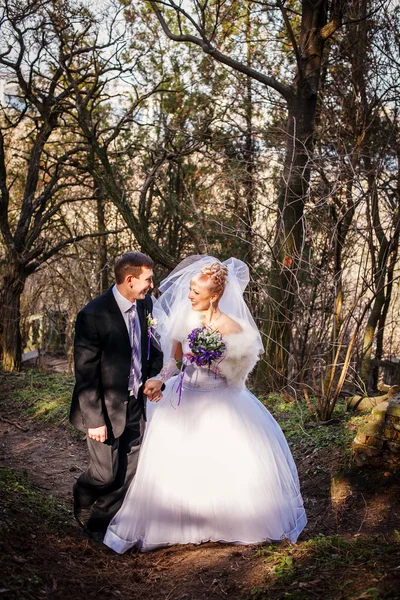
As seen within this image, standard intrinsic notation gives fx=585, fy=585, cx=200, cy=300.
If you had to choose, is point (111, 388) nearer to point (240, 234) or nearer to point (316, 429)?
point (316, 429)

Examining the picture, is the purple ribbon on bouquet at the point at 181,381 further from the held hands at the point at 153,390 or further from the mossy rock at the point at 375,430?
the mossy rock at the point at 375,430

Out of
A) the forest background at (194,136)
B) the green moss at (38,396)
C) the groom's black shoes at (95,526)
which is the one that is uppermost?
the forest background at (194,136)

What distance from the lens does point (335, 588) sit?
312 cm

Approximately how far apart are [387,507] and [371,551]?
1.82 m

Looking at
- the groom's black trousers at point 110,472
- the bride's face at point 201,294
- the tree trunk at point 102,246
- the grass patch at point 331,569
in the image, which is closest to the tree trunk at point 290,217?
the bride's face at point 201,294

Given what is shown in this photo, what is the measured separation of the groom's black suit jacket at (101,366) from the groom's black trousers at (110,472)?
17cm

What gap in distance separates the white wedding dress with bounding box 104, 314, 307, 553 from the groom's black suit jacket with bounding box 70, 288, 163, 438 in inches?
17.3

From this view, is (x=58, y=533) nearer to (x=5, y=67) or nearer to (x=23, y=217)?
(x=23, y=217)

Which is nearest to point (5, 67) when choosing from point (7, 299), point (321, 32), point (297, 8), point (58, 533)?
point (7, 299)

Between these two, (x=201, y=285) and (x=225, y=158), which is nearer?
(x=201, y=285)

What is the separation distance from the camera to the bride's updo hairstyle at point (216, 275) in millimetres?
4789

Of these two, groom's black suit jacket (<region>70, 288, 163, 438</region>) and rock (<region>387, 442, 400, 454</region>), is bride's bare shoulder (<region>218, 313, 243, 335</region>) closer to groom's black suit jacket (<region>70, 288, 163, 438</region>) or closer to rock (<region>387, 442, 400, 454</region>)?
groom's black suit jacket (<region>70, 288, 163, 438</region>)

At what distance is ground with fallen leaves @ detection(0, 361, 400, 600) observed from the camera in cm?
327

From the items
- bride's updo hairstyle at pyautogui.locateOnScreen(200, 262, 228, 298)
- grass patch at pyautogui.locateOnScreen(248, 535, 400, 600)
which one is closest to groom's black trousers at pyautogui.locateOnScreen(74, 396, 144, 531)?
bride's updo hairstyle at pyautogui.locateOnScreen(200, 262, 228, 298)
